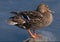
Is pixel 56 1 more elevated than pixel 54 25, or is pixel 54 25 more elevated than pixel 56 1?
pixel 56 1

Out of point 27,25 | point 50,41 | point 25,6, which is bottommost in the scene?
point 50,41

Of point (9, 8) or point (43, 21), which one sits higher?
point (9, 8)

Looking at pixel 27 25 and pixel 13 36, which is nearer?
Answer: pixel 27 25

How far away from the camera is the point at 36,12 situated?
608 centimetres

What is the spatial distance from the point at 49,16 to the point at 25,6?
3.25 meters

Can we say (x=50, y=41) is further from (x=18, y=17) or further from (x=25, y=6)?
(x=25, y=6)

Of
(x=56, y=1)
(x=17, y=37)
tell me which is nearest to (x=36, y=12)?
(x=17, y=37)

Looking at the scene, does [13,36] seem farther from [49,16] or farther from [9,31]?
[49,16]

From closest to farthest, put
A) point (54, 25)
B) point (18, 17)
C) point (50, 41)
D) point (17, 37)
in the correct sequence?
point (50, 41), point (18, 17), point (17, 37), point (54, 25)

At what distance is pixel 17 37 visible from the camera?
7051 mm

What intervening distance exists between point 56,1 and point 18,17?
14.6 feet

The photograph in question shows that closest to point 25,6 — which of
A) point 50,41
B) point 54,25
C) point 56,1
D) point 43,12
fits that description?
point 56,1

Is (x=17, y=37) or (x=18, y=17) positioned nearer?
(x=18, y=17)

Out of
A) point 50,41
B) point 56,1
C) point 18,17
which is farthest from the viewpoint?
point 56,1
